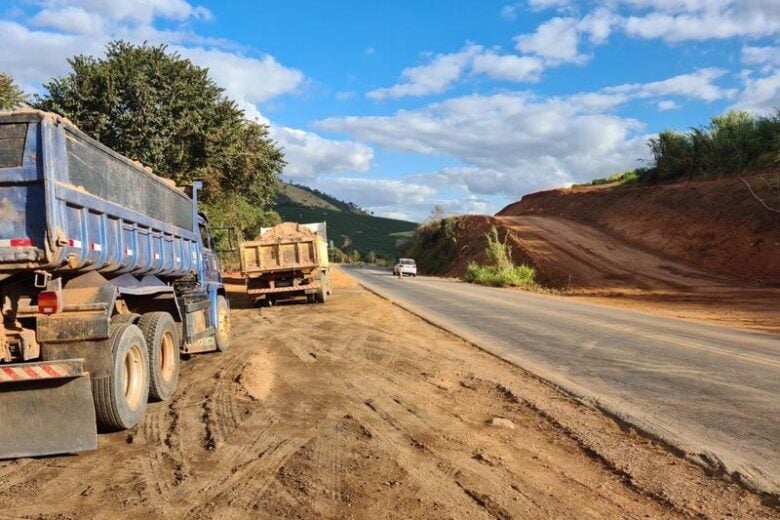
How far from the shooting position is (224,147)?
26203 millimetres

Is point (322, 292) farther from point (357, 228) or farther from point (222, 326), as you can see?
point (357, 228)

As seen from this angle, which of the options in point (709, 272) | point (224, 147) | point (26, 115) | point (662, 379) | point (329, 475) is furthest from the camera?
point (709, 272)

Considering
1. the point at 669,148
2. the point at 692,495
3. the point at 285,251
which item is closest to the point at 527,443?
the point at 692,495

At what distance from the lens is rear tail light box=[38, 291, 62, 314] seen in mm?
5773

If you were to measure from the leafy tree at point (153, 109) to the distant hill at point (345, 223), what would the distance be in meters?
84.8

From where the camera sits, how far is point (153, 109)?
77.4 feet

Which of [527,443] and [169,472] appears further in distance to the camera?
[527,443]

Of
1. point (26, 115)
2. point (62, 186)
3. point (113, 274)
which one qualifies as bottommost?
point (113, 274)

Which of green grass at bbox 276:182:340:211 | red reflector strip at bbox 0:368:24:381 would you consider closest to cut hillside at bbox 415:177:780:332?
red reflector strip at bbox 0:368:24:381

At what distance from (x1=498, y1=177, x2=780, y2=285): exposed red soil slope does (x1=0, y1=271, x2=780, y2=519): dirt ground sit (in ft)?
83.8

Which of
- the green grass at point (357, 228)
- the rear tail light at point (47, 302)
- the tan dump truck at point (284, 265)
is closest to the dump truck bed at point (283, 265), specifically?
the tan dump truck at point (284, 265)

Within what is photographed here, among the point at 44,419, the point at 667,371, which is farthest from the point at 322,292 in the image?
the point at 44,419

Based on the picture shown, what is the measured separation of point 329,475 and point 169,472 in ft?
4.24

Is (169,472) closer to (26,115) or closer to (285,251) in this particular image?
(26,115)
